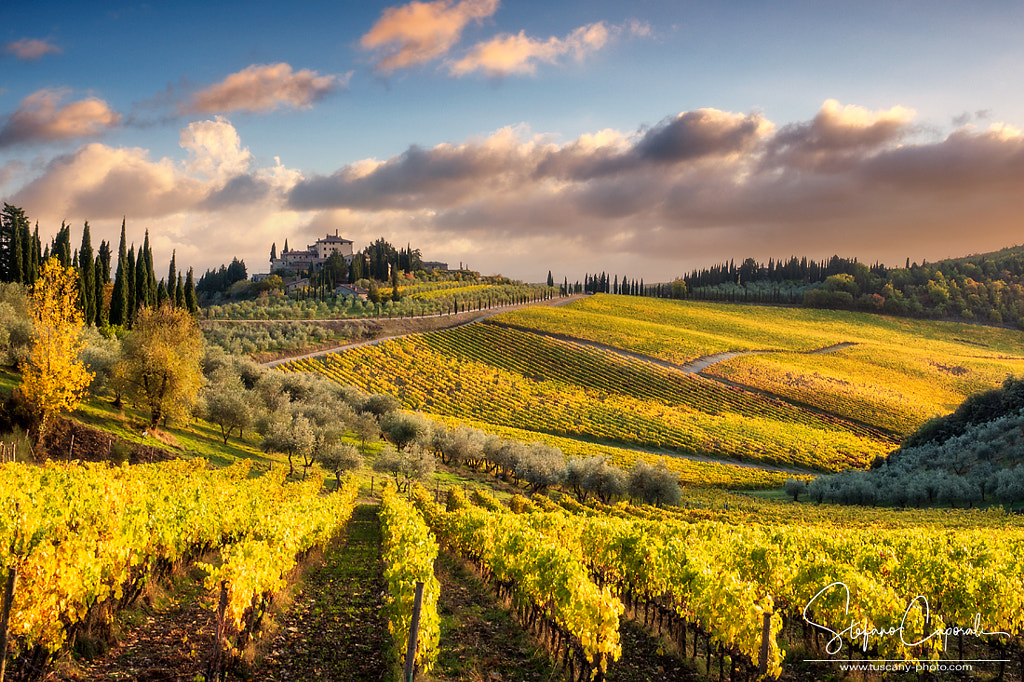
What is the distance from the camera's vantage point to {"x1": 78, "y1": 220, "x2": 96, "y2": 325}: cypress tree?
6287 centimetres

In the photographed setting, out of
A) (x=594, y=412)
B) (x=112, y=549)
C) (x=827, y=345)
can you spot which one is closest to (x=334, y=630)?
(x=112, y=549)

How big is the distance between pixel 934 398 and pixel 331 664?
139 m

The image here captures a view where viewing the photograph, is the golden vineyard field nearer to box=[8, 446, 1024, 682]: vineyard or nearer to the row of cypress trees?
the row of cypress trees

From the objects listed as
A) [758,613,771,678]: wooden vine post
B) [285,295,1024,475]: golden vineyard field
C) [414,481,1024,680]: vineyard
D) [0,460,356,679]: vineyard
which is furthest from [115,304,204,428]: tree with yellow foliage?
[285,295,1024,475]: golden vineyard field

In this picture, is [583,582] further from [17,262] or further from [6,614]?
[17,262]

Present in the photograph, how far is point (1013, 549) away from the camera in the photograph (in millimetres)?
20422

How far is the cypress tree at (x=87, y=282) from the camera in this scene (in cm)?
6287

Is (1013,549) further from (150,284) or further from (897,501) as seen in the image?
(150,284)

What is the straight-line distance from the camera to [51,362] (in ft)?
117

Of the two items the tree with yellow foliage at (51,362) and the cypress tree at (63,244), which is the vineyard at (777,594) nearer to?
the tree with yellow foliage at (51,362)

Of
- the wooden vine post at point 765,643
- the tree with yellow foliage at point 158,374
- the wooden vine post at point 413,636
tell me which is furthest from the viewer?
the tree with yellow foliage at point 158,374

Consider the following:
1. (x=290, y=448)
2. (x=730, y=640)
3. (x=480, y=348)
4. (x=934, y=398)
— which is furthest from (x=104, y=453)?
(x=934, y=398)

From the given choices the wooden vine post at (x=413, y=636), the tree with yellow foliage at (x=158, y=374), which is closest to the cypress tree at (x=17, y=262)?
the tree with yellow foliage at (x=158, y=374)

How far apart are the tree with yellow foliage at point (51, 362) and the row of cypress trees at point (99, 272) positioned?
2979 cm
